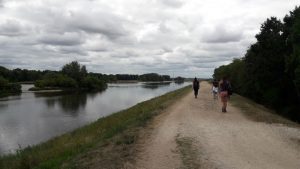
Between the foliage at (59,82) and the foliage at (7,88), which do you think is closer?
the foliage at (7,88)

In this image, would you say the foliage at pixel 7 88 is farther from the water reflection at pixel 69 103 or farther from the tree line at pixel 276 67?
the tree line at pixel 276 67

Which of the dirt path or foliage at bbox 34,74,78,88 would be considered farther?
foliage at bbox 34,74,78,88

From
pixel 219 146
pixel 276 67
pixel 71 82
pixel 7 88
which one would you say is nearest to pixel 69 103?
pixel 276 67

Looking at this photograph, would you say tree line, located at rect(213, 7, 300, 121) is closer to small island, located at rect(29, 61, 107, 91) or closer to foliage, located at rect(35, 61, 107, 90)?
small island, located at rect(29, 61, 107, 91)

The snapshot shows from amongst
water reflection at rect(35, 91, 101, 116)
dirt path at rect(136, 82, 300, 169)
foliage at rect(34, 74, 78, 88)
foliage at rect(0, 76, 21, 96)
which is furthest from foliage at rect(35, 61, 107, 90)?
dirt path at rect(136, 82, 300, 169)

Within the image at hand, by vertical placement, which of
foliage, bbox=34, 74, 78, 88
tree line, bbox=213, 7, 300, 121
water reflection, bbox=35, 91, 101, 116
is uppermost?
tree line, bbox=213, 7, 300, 121

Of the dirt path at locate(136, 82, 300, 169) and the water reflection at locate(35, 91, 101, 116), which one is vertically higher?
the dirt path at locate(136, 82, 300, 169)

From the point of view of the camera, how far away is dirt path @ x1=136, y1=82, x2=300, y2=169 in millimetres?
9789

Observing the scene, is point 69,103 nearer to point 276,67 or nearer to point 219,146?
point 276,67

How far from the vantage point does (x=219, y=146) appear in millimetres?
11836

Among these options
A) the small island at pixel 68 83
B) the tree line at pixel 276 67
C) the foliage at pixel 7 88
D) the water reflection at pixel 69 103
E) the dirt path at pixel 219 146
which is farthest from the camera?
the small island at pixel 68 83

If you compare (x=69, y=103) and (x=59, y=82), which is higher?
(x=59, y=82)

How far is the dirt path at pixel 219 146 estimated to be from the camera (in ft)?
32.1

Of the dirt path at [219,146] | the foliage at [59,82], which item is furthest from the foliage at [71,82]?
the dirt path at [219,146]
